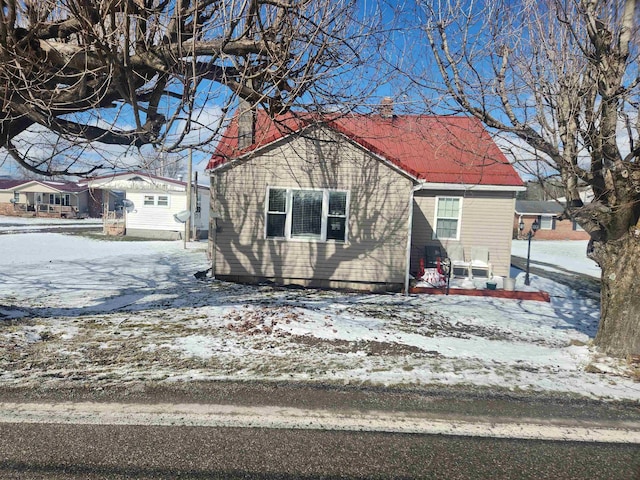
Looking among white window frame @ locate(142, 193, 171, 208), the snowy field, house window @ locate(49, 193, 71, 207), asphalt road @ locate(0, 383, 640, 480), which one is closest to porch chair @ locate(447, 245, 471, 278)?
the snowy field

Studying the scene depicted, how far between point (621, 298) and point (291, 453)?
4.86 metres

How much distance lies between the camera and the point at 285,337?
5816mm

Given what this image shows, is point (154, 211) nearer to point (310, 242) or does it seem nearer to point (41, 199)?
point (310, 242)

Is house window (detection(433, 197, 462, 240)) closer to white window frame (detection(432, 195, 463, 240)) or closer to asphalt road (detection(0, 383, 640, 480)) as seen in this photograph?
white window frame (detection(432, 195, 463, 240))

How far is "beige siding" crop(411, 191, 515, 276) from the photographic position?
11.9m

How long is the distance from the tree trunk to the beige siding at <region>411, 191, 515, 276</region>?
6767 mm

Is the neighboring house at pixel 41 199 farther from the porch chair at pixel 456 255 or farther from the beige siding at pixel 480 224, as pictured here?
the porch chair at pixel 456 255

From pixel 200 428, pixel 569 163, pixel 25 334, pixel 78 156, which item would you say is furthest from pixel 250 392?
pixel 569 163

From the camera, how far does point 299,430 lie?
3.22 m

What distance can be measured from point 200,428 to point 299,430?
2.66 ft

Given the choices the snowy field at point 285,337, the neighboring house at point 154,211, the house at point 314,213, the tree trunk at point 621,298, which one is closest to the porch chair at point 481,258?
the snowy field at point 285,337

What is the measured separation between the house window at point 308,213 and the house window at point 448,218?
151 inches

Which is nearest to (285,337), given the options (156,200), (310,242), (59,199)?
(310,242)

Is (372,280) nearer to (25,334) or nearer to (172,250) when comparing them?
(25,334)
